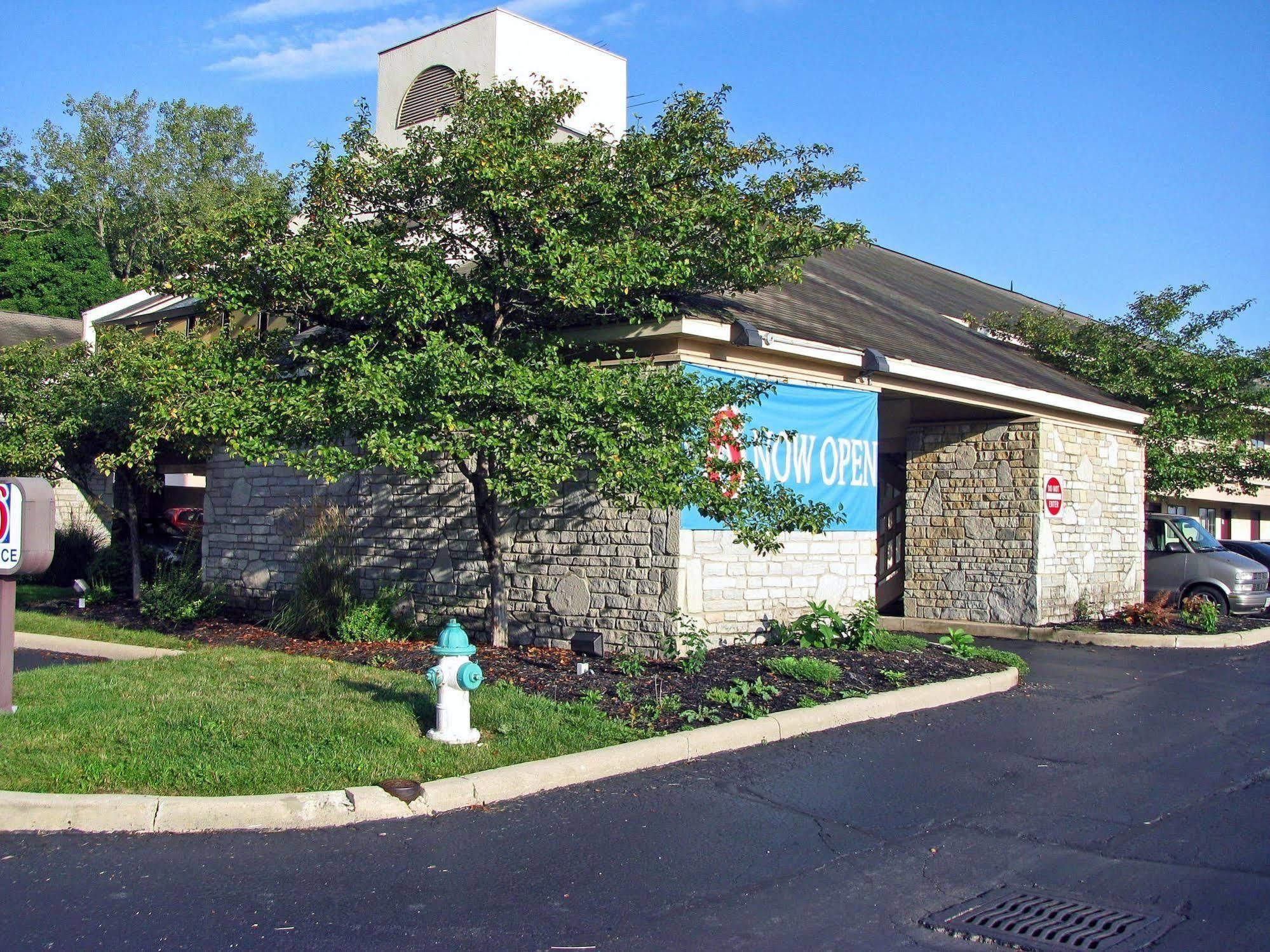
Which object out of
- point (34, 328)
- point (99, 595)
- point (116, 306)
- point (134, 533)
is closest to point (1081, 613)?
point (134, 533)

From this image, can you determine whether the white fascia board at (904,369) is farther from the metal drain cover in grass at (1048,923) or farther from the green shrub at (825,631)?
the metal drain cover in grass at (1048,923)

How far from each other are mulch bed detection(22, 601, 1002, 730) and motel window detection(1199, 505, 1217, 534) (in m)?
26.6

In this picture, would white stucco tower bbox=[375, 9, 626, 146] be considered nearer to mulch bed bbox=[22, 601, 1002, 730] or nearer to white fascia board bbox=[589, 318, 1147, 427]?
white fascia board bbox=[589, 318, 1147, 427]

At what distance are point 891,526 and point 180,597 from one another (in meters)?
10.3

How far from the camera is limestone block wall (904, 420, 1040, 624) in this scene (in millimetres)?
15852

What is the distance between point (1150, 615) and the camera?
634 inches

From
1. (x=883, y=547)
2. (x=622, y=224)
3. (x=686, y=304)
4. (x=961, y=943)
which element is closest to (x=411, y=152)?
(x=622, y=224)

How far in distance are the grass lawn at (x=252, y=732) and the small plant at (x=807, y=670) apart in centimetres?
227

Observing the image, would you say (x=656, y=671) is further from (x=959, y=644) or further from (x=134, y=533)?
(x=134, y=533)

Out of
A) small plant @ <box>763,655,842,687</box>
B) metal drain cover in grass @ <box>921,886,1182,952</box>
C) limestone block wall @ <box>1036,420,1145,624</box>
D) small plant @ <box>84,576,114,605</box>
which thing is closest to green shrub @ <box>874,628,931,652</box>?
small plant @ <box>763,655,842,687</box>

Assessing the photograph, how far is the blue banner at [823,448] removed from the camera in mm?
11992

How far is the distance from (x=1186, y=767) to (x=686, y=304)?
6.23 meters

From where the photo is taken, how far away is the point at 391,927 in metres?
4.70

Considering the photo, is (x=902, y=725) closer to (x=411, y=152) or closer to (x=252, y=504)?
(x=411, y=152)
